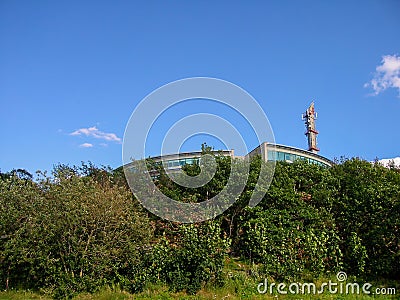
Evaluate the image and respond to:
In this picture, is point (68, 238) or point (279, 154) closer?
point (68, 238)

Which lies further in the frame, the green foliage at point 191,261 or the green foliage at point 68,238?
the green foliage at point 191,261

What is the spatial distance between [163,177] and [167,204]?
9.89 ft

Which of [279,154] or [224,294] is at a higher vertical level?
[279,154]

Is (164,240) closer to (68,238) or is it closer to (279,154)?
(68,238)

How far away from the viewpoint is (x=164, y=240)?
1636cm

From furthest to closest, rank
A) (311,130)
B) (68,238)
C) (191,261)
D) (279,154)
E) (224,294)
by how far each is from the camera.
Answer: (311,130), (279,154), (191,261), (68,238), (224,294)

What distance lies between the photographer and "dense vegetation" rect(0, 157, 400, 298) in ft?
49.9

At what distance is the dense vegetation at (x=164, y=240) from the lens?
49.9 feet

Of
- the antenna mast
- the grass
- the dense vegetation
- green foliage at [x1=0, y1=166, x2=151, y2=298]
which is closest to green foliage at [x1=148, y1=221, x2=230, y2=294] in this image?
the dense vegetation

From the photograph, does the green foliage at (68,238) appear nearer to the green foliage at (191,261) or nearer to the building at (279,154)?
the green foliage at (191,261)

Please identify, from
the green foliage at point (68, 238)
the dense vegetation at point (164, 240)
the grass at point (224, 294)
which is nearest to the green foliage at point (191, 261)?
the dense vegetation at point (164, 240)

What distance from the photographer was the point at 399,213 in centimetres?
1670

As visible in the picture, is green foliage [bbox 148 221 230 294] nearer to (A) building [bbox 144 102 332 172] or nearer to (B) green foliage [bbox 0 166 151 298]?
(B) green foliage [bbox 0 166 151 298]

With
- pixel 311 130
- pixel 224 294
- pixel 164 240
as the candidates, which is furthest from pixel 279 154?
pixel 224 294
